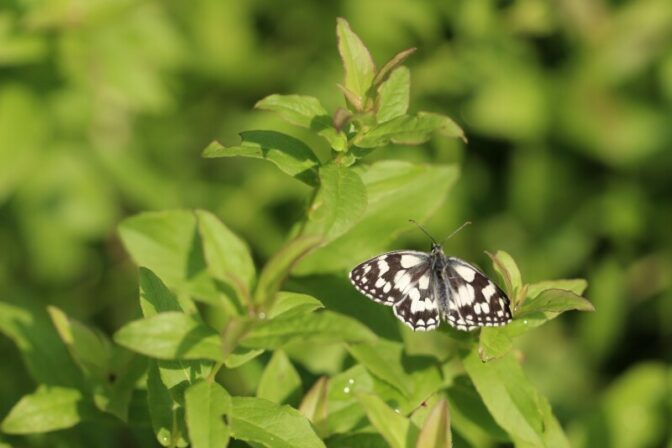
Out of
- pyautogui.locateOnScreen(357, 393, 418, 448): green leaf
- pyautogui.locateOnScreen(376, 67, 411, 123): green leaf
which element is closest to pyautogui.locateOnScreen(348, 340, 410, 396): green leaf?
pyautogui.locateOnScreen(357, 393, 418, 448): green leaf

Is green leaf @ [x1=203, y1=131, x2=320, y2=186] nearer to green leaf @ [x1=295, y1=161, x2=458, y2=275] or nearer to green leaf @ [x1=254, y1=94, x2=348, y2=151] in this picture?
green leaf @ [x1=254, y1=94, x2=348, y2=151]

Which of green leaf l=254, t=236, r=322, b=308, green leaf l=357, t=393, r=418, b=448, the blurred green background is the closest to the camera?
green leaf l=254, t=236, r=322, b=308

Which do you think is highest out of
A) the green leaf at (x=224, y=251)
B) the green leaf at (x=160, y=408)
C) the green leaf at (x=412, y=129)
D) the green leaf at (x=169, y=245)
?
the green leaf at (x=412, y=129)

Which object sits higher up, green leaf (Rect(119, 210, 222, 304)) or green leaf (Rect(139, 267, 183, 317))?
green leaf (Rect(139, 267, 183, 317))

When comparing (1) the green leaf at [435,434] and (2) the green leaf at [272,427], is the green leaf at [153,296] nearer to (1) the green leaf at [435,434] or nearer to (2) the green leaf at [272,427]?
(2) the green leaf at [272,427]

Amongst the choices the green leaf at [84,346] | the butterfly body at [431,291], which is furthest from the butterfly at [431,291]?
the green leaf at [84,346]

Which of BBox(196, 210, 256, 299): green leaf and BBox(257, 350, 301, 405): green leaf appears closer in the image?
BBox(196, 210, 256, 299): green leaf
